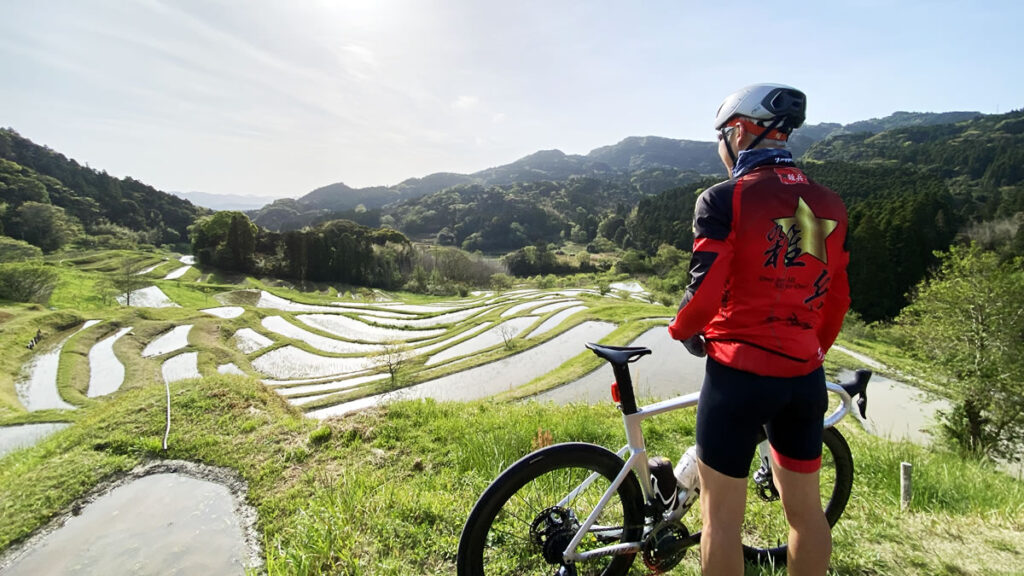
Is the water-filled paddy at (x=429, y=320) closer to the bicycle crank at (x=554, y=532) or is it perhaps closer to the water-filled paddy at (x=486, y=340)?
the water-filled paddy at (x=486, y=340)

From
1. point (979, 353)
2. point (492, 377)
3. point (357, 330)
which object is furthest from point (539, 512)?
point (357, 330)

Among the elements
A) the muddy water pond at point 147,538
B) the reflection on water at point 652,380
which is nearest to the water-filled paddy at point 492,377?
the reflection on water at point 652,380

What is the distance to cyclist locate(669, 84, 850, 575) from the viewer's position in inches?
62.6

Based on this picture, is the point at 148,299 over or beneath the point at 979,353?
over

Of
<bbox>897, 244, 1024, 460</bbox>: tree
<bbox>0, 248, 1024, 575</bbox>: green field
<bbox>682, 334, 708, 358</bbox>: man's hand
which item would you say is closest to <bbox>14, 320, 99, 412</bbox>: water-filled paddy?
<bbox>0, 248, 1024, 575</bbox>: green field

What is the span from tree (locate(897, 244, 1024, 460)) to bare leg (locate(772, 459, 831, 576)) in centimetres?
1288

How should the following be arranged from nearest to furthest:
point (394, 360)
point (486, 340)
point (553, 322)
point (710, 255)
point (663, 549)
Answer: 1. point (710, 255)
2. point (663, 549)
3. point (394, 360)
4. point (486, 340)
5. point (553, 322)

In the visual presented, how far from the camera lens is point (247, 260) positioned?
5331 centimetres

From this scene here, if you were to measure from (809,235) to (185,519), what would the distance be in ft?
18.3

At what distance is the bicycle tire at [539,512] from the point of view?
2.01 m

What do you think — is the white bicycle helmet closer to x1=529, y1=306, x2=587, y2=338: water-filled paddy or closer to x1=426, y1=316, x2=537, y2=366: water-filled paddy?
x1=426, y1=316, x2=537, y2=366: water-filled paddy

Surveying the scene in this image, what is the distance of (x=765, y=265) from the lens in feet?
5.22

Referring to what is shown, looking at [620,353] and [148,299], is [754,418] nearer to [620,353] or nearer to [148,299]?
[620,353]

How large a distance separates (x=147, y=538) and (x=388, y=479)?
212 centimetres
